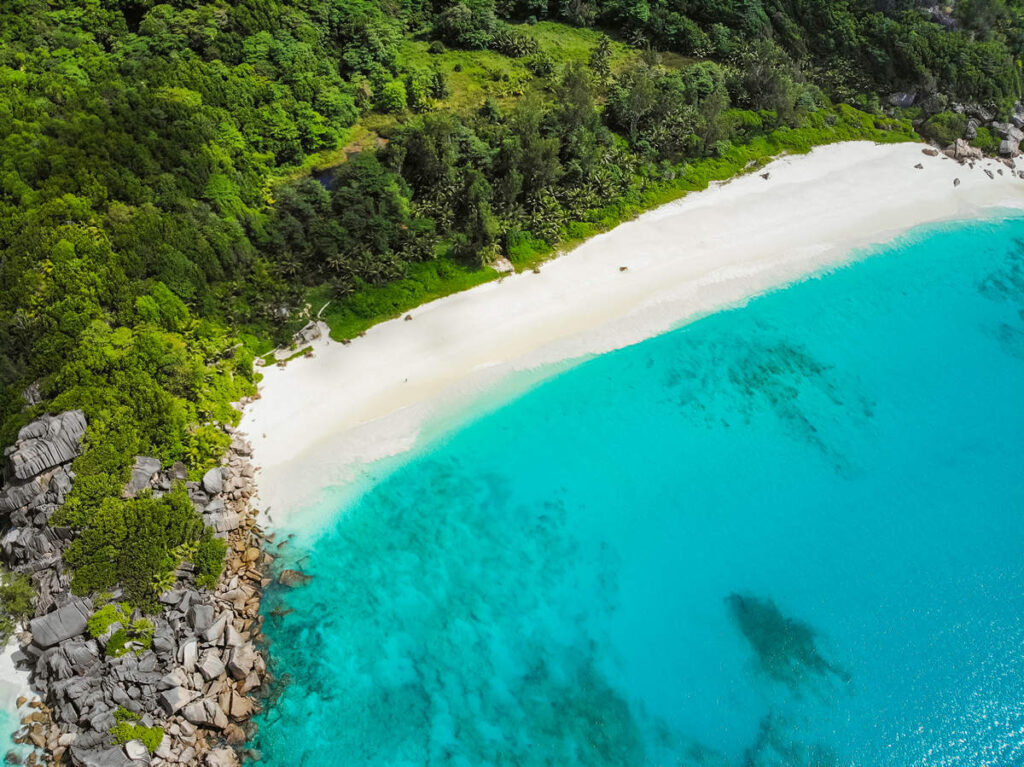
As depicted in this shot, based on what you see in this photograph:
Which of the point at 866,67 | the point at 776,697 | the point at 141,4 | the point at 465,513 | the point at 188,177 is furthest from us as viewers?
the point at 866,67

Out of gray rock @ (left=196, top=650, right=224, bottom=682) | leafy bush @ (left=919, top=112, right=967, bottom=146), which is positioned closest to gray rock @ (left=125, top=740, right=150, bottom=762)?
gray rock @ (left=196, top=650, right=224, bottom=682)

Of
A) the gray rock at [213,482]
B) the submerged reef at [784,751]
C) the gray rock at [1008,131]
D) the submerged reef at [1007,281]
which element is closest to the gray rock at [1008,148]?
the gray rock at [1008,131]

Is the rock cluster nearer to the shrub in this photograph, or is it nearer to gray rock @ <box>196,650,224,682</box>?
gray rock @ <box>196,650,224,682</box>

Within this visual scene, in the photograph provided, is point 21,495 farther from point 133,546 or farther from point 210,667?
point 210,667

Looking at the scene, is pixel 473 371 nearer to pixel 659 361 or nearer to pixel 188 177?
pixel 659 361

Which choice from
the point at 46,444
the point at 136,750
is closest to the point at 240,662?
the point at 136,750

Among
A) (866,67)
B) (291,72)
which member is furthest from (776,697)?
(866,67)

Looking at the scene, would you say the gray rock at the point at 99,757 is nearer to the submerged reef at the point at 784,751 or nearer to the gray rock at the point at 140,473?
the gray rock at the point at 140,473
